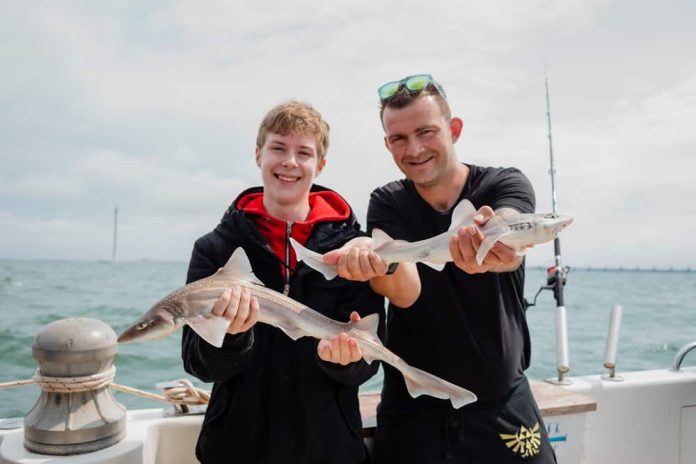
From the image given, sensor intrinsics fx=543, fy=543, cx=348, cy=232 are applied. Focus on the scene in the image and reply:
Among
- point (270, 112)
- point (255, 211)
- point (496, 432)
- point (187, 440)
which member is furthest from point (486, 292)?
point (187, 440)

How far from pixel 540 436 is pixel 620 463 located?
6.52ft

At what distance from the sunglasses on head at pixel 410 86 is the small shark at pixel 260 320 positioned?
134 centimetres

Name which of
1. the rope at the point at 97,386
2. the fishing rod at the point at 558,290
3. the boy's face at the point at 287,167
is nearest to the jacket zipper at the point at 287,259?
the boy's face at the point at 287,167

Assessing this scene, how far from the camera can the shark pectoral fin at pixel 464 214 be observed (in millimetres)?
2451

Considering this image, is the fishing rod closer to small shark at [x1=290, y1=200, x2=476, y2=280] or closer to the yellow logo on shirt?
the yellow logo on shirt

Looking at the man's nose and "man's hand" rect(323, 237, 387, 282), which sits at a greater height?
the man's nose

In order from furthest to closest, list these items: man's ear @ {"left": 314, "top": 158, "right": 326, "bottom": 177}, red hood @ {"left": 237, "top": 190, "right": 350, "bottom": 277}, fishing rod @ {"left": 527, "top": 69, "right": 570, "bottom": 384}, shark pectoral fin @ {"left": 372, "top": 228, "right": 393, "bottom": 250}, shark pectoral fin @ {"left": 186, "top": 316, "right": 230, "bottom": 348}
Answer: fishing rod @ {"left": 527, "top": 69, "right": 570, "bottom": 384} < man's ear @ {"left": 314, "top": 158, "right": 326, "bottom": 177} < red hood @ {"left": 237, "top": 190, "right": 350, "bottom": 277} < shark pectoral fin @ {"left": 372, "top": 228, "right": 393, "bottom": 250} < shark pectoral fin @ {"left": 186, "top": 316, "right": 230, "bottom": 348}

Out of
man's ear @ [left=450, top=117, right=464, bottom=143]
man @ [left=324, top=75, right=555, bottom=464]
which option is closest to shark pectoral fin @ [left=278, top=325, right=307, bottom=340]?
man @ [left=324, top=75, right=555, bottom=464]

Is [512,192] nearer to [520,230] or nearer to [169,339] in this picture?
[520,230]

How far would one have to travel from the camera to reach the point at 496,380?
286 cm

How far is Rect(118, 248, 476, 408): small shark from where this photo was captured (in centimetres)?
227

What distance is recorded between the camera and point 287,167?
9.52 feet

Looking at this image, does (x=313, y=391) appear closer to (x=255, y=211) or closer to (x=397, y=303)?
(x=397, y=303)

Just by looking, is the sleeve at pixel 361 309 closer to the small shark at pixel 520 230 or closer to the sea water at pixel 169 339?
the small shark at pixel 520 230
